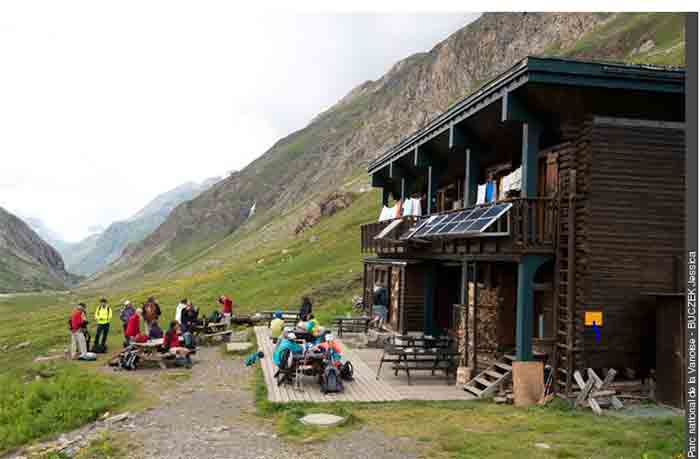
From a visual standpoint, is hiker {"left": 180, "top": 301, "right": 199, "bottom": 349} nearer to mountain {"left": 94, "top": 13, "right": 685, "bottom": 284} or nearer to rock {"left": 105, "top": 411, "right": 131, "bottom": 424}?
rock {"left": 105, "top": 411, "right": 131, "bottom": 424}

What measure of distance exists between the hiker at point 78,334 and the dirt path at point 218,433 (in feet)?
17.3

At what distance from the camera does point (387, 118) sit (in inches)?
4267

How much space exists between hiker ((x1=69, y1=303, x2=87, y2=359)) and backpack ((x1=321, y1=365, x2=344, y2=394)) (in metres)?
9.94

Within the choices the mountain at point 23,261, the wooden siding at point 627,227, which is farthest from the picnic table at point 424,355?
the mountain at point 23,261

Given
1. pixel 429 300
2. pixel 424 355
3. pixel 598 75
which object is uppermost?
pixel 598 75

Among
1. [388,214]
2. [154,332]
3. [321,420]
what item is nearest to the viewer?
[321,420]

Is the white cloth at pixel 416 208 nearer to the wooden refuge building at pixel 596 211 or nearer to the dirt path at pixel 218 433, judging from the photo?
the wooden refuge building at pixel 596 211

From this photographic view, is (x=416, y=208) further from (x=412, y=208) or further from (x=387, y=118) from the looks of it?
(x=387, y=118)

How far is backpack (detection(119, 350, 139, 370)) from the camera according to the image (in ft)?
61.3

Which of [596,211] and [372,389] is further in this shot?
[372,389]

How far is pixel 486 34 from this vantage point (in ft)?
333

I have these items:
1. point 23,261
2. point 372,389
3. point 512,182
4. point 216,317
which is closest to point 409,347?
point 372,389

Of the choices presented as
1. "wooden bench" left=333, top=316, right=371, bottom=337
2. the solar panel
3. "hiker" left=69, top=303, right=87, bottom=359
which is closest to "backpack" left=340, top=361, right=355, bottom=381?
the solar panel

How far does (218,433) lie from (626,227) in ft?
34.6
